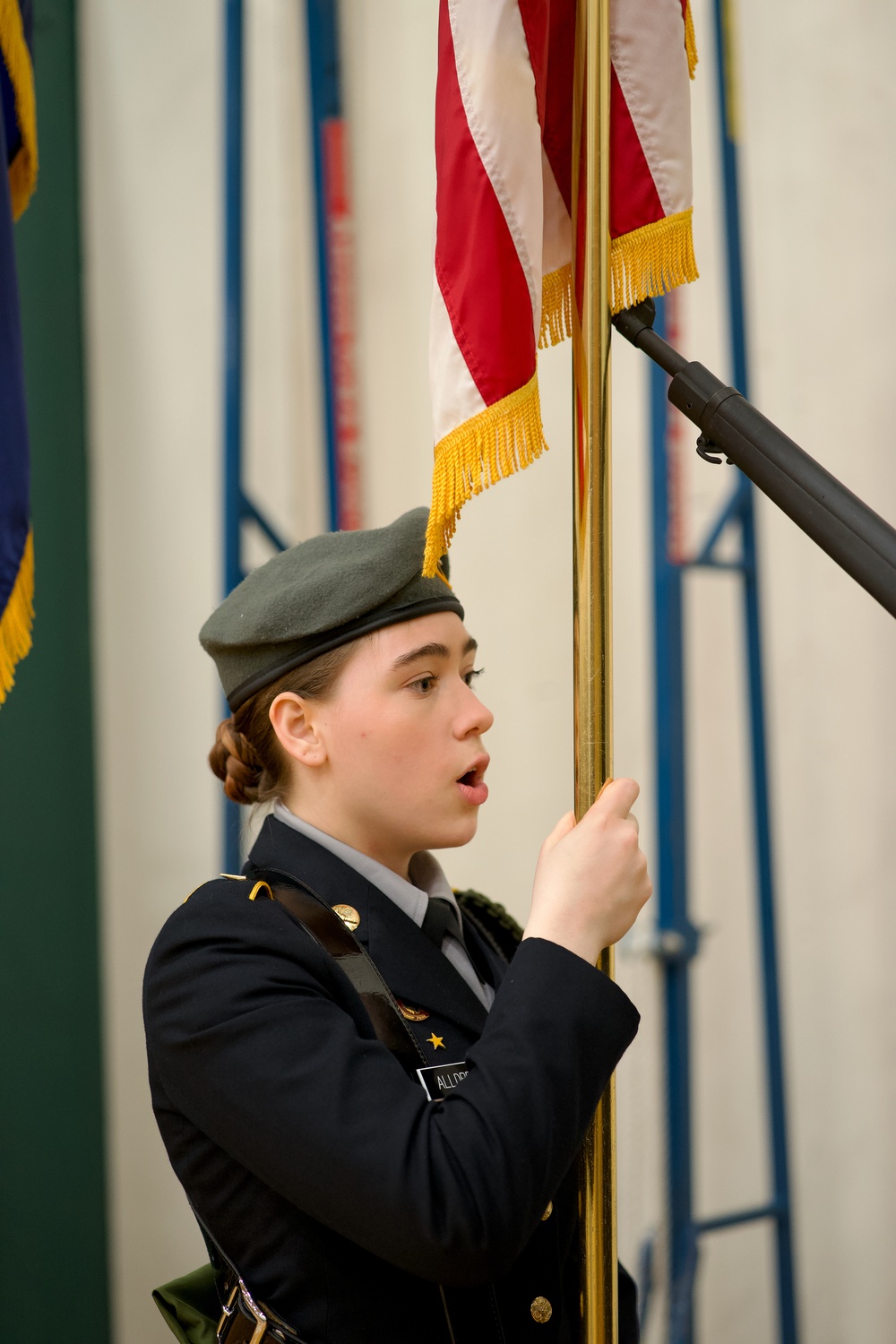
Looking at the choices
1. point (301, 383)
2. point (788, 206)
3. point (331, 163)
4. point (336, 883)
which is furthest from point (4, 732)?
point (788, 206)

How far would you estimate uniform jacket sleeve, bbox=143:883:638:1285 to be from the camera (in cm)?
76

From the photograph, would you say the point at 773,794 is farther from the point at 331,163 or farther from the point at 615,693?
the point at 331,163

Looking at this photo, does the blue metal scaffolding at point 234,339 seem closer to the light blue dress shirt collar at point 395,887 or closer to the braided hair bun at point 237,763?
the braided hair bun at point 237,763

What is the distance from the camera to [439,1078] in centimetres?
91

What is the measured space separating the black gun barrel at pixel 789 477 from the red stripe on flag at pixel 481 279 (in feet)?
0.31

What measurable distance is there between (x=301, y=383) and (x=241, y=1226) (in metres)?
1.97

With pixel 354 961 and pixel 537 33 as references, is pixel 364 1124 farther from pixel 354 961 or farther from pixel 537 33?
pixel 537 33

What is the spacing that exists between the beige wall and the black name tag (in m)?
1.26

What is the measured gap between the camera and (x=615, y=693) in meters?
2.35

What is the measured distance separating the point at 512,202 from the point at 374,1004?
0.59m

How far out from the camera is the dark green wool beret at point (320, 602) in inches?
41.3

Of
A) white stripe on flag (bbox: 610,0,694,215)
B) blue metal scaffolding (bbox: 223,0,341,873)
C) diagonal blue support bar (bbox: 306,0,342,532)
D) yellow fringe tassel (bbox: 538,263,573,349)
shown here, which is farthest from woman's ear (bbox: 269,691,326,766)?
diagonal blue support bar (bbox: 306,0,342,532)

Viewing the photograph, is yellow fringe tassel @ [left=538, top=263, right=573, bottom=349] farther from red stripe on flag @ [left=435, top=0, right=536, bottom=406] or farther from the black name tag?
the black name tag

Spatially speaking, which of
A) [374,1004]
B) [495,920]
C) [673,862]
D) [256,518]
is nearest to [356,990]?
[374,1004]
